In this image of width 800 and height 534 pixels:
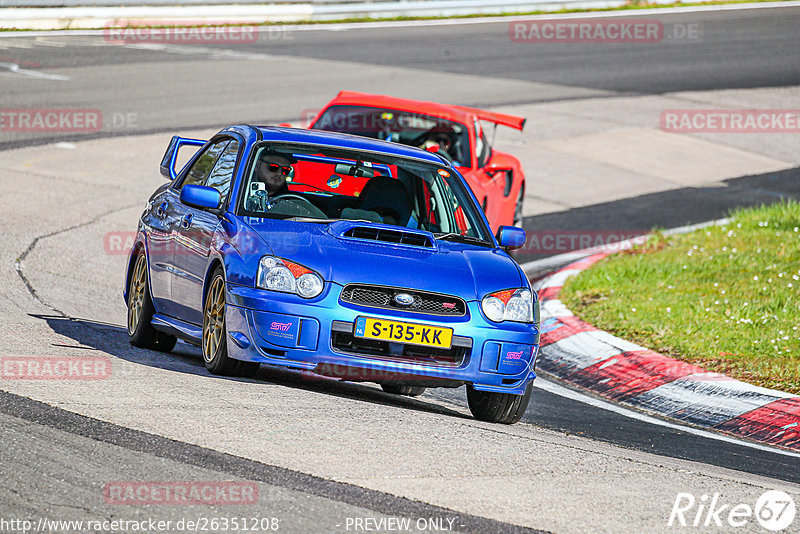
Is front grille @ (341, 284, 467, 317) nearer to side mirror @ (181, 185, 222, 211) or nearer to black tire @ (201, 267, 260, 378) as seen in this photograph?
black tire @ (201, 267, 260, 378)

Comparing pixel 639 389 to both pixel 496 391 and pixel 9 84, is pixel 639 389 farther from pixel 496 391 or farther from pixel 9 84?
pixel 9 84

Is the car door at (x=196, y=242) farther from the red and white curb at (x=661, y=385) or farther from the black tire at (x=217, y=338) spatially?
the red and white curb at (x=661, y=385)

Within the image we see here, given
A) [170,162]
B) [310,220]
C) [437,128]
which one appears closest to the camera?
[310,220]

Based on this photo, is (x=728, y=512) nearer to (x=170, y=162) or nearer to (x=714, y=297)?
(x=170, y=162)

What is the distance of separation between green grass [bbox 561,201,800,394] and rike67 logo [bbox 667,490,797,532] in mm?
3277

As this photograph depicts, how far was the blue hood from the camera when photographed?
677cm

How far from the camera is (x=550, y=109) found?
22.7m

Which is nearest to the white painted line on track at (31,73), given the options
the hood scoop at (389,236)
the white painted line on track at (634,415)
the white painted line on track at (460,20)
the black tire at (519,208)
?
the white painted line on track at (460,20)

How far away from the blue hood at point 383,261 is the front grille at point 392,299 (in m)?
0.03

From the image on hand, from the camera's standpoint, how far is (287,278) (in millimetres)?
6730

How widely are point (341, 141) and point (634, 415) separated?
2607 millimetres

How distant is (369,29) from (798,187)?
16315mm

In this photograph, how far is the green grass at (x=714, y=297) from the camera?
9.33 metres

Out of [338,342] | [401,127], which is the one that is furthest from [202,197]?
[401,127]
